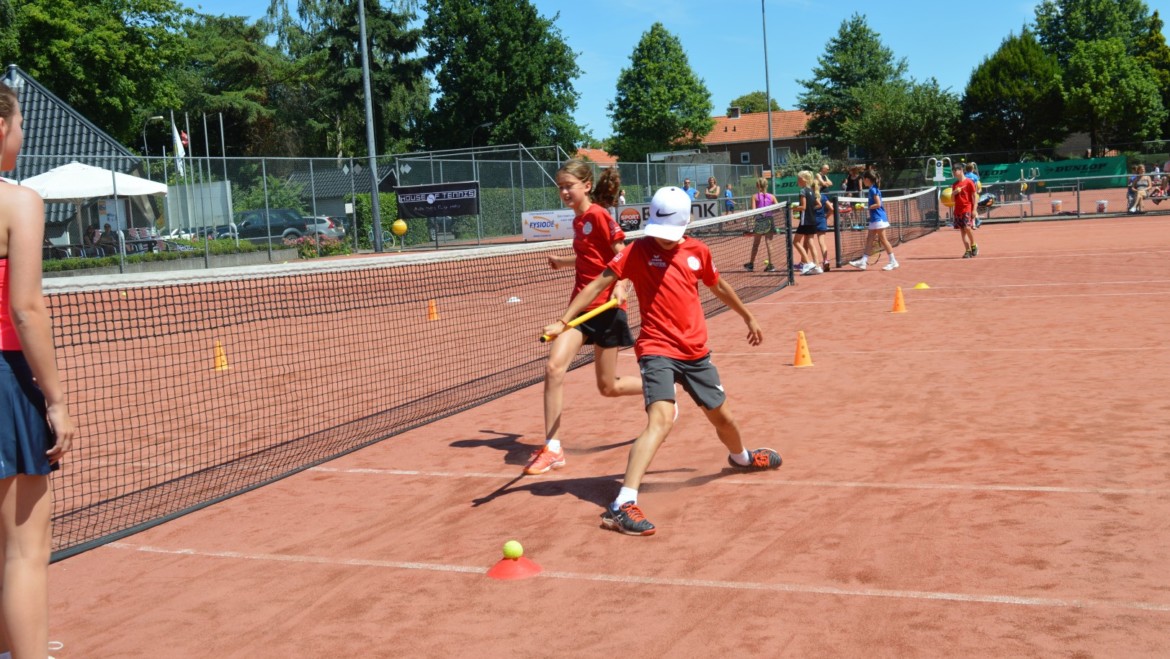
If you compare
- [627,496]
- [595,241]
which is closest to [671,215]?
[595,241]

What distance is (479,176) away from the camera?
39.2 meters

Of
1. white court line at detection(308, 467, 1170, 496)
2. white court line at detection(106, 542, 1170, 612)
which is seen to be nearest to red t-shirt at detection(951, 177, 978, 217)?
white court line at detection(308, 467, 1170, 496)

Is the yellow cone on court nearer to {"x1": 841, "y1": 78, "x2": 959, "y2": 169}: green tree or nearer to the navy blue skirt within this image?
the navy blue skirt

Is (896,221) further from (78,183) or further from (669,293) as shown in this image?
(669,293)

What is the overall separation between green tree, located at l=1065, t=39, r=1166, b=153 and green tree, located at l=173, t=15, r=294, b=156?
5008 cm

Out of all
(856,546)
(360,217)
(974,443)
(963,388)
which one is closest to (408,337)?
(963,388)

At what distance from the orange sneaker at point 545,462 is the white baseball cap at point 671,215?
6.18 ft

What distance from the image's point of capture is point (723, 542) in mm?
5301

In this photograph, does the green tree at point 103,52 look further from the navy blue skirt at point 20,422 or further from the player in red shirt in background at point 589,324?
the navy blue skirt at point 20,422

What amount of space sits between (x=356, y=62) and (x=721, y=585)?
61431mm

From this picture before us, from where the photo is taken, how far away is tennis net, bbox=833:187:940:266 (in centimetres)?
2550

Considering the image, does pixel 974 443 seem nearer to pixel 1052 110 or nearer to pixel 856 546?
pixel 856 546

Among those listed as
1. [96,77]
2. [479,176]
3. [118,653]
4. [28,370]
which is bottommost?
[118,653]

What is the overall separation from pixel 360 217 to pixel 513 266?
572 inches
